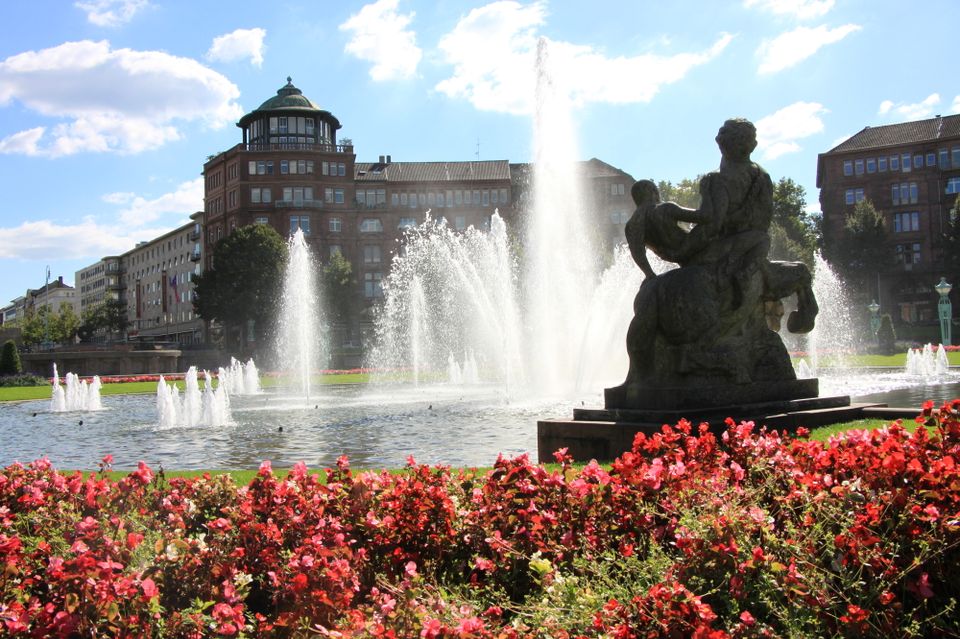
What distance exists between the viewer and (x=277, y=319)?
73.8 meters

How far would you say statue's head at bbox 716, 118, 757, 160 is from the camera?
9648mm

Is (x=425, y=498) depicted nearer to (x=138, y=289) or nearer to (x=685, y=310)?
(x=685, y=310)

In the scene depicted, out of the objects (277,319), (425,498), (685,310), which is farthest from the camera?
(277,319)

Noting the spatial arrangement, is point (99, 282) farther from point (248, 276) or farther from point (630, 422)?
point (630, 422)

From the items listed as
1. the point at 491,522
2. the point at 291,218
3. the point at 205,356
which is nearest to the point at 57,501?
the point at 491,522

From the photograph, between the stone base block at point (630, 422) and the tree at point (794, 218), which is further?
the tree at point (794, 218)

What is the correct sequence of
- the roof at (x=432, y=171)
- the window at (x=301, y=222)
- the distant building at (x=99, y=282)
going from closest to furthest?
the window at (x=301, y=222) → the roof at (x=432, y=171) → the distant building at (x=99, y=282)

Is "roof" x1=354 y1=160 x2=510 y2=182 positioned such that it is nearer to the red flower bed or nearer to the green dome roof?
the green dome roof

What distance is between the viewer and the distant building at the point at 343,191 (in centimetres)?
8606

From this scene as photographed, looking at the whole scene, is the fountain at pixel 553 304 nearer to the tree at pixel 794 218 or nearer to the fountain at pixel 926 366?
the fountain at pixel 926 366

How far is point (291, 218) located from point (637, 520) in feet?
277

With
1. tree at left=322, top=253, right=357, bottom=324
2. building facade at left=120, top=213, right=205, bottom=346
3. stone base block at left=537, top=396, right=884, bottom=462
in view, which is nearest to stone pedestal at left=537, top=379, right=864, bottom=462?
stone base block at left=537, top=396, right=884, bottom=462

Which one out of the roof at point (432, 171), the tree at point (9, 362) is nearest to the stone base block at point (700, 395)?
the tree at point (9, 362)

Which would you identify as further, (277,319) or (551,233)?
(277,319)
